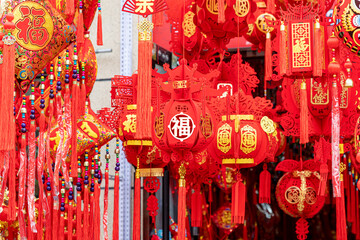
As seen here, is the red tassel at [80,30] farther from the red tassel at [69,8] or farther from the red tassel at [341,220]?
the red tassel at [341,220]

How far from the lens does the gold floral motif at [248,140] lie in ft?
13.2

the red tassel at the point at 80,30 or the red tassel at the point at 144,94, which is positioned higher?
the red tassel at the point at 80,30

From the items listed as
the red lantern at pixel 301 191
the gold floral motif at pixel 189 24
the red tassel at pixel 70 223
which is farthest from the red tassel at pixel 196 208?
the red tassel at pixel 70 223

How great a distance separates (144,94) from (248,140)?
1231 millimetres

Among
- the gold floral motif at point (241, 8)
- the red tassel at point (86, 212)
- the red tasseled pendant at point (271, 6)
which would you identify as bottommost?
the red tassel at point (86, 212)

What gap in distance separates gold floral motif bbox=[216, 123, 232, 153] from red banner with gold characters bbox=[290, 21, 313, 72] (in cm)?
69

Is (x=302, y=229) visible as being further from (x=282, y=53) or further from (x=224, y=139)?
(x=282, y=53)

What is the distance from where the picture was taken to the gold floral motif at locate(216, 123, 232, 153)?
13.1 feet

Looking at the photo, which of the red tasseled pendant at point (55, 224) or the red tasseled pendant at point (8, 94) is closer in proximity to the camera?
the red tasseled pendant at point (8, 94)

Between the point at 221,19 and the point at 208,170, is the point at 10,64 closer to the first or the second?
the point at 221,19

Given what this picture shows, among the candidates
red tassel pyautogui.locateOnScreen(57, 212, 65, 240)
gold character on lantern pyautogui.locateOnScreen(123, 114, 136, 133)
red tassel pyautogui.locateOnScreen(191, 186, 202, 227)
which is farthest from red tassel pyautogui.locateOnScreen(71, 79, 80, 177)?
red tassel pyautogui.locateOnScreen(191, 186, 202, 227)

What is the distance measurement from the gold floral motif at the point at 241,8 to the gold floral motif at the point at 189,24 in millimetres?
312

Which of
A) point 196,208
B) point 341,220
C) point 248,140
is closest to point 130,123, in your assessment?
point 248,140

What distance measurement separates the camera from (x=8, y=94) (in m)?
2.73
